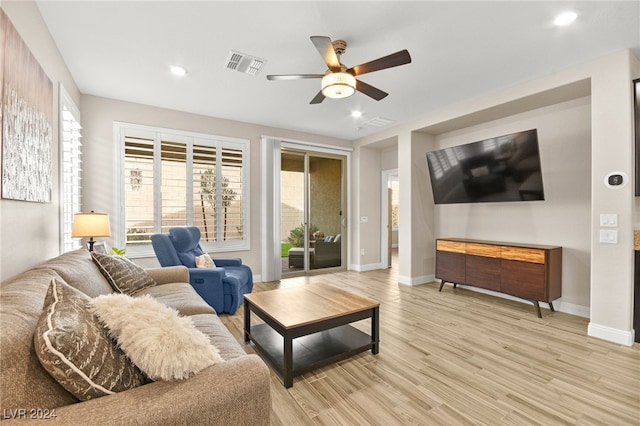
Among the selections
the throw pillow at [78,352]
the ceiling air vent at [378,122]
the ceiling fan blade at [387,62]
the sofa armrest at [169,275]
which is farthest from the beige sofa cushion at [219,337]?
the ceiling air vent at [378,122]

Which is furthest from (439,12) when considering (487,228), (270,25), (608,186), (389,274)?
(389,274)

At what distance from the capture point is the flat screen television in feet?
11.0

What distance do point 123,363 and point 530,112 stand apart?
4864 millimetres

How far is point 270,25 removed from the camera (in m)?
2.36

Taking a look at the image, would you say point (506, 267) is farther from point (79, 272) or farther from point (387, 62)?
point (79, 272)

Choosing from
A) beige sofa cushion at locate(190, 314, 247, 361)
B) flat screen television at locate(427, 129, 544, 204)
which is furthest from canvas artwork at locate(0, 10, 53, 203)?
flat screen television at locate(427, 129, 544, 204)

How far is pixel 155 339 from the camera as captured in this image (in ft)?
3.28

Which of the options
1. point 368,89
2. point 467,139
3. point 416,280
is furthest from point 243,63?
point 416,280

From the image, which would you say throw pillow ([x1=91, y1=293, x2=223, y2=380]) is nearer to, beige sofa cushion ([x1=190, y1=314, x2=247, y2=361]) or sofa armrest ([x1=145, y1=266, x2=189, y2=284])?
beige sofa cushion ([x1=190, y1=314, x2=247, y2=361])

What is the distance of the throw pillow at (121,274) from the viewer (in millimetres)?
2234

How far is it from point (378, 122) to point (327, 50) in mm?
2834

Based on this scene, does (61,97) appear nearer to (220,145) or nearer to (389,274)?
(220,145)

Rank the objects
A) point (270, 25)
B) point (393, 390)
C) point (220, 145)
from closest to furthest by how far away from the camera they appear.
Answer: point (393, 390)
point (270, 25)
point (220, 145)

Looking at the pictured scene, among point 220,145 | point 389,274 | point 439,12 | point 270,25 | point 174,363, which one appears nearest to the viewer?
point 174,363
